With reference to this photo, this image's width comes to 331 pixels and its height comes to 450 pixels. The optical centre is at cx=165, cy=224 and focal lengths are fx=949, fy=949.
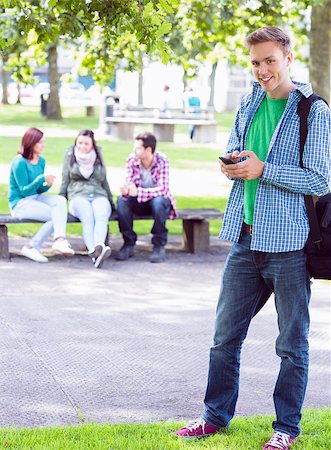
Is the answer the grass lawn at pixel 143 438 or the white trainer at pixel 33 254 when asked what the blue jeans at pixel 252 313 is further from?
the white trainer at pixel 33 254

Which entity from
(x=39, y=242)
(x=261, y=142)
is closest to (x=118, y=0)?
(x=261, y=142)

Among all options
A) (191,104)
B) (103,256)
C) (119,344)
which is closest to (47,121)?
(191,104)

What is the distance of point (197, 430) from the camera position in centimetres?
466

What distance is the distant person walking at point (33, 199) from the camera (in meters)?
9.99

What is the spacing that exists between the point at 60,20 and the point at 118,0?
189 centimetres

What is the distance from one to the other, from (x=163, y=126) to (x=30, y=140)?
1921cm

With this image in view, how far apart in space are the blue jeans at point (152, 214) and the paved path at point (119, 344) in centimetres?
45

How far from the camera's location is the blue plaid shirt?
4305 millimetres

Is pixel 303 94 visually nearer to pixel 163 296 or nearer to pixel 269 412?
pixel 269 412

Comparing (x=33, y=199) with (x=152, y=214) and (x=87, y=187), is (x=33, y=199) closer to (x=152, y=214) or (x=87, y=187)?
→ (x=87, y=187)

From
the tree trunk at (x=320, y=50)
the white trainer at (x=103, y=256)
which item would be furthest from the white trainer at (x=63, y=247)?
the tree trunk at (x=320, y=50)

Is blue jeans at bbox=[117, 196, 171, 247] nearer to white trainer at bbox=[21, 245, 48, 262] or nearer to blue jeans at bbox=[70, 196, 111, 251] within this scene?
blue jeans at bbox=[70, 196, 111, 251]

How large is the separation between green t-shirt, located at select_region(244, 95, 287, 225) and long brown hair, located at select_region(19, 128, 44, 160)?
577 cm

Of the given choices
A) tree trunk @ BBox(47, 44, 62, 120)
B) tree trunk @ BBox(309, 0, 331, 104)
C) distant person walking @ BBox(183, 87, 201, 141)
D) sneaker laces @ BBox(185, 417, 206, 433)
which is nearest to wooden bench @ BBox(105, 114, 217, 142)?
distant person walking @ BBox(183, 87, 201, 141)
